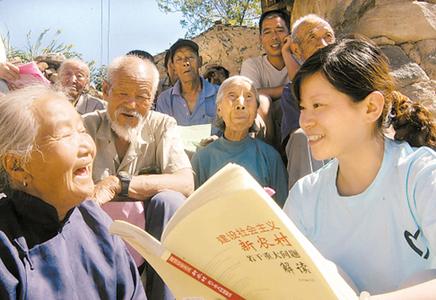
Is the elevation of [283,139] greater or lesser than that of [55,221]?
lesser

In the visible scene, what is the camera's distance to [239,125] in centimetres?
378

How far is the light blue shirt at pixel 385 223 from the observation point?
1766 millimetres

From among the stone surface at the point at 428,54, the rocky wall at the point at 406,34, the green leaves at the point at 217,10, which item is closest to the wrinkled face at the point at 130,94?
the rocky wall at the point at 406,34

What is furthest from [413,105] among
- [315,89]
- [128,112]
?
[128,112]

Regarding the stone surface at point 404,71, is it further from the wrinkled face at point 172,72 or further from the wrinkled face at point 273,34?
the wrinkled face at point 172,72

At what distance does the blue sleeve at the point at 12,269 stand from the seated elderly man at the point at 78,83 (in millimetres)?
3344

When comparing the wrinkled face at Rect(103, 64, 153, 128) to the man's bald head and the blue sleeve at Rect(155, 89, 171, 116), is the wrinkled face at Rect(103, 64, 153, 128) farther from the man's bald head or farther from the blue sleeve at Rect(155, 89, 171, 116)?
the blue sleeve at Rect(155, 89, 171, 116)

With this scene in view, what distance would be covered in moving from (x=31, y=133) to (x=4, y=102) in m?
0.16

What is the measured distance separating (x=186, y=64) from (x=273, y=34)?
3.18 feet

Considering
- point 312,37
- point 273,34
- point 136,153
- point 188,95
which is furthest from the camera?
point 188,95

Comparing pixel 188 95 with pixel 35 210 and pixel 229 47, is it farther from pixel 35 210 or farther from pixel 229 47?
pixel 229 47

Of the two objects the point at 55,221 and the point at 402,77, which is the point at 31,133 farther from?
the point at 402,77

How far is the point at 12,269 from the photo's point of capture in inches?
65.2

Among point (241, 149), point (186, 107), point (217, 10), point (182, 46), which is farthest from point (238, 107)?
point (217, 10)
